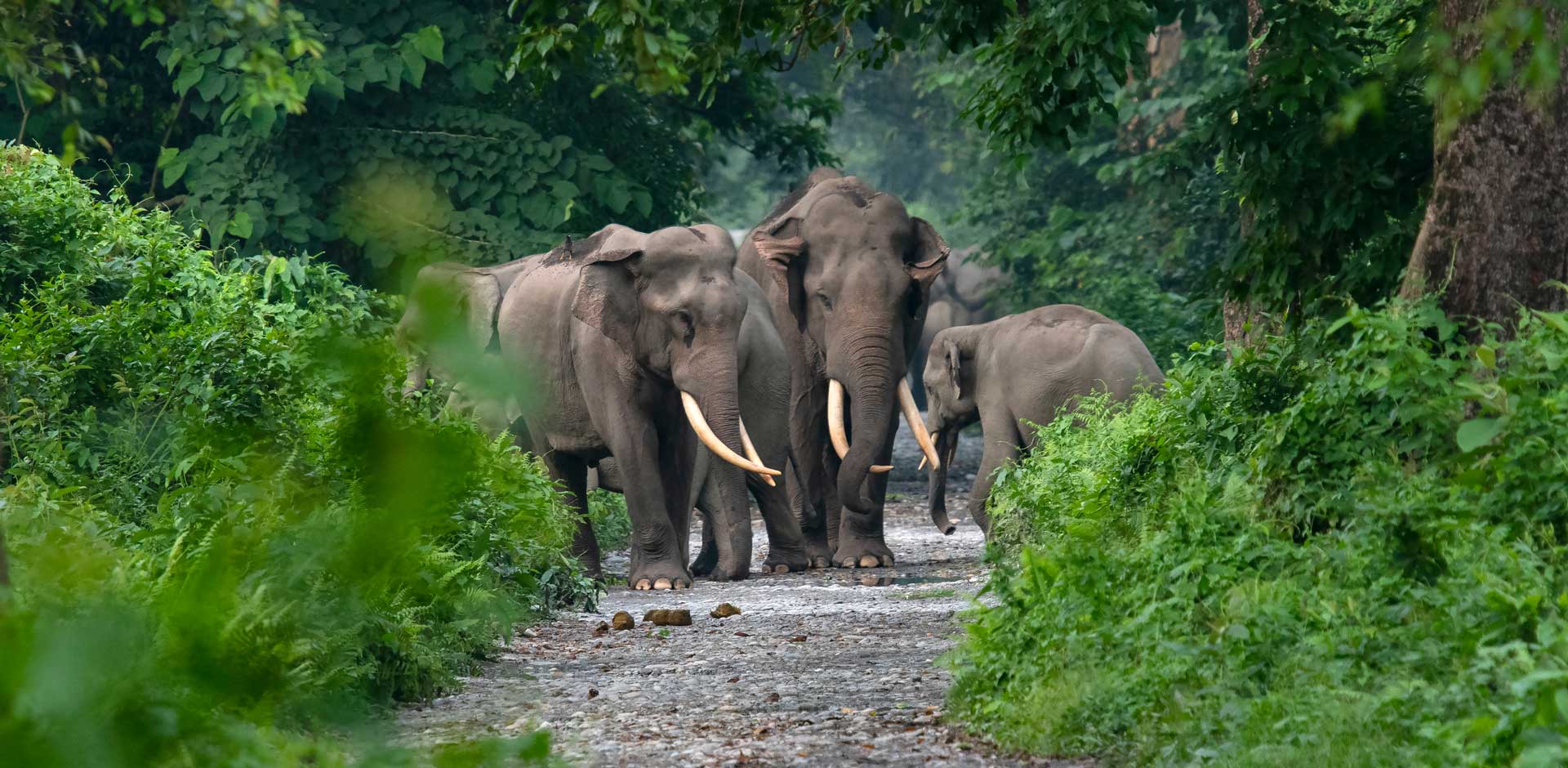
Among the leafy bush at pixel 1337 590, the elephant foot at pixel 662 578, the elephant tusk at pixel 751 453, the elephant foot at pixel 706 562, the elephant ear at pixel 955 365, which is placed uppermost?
the leafy bush at pixel 1337 590

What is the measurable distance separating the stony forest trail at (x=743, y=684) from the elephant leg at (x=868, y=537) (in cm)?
146

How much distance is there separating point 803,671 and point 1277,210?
2.76 m

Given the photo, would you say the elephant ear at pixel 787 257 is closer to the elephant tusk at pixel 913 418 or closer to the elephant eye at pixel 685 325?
the elephant tusk at pixel 913 418

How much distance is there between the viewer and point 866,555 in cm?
1345

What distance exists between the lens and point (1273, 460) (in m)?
6.86

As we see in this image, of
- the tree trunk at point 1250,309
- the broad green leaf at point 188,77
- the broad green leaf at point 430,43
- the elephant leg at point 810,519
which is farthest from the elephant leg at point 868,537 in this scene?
the broad green leaf at point 188,77

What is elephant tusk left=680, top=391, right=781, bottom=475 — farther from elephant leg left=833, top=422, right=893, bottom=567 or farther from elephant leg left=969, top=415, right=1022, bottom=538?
elephant leg left=969, top=415, right=1022, bottom=538

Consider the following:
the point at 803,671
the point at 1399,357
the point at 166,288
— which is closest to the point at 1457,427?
the point at 1399,357

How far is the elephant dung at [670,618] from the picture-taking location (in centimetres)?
959

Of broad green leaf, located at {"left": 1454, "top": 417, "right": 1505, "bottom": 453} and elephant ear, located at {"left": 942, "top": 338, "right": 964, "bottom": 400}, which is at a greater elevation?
broad green leaf, located at {"left": 1454, "top": 417, "right": 1505, "bottom": 453}

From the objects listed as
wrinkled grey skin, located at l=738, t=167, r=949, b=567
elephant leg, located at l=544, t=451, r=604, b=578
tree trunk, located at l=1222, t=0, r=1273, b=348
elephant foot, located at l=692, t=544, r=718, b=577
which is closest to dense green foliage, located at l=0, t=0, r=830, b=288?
elephant leg, located at l=544, t=451, r=604, b=578

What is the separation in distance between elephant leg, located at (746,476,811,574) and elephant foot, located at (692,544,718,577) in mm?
468

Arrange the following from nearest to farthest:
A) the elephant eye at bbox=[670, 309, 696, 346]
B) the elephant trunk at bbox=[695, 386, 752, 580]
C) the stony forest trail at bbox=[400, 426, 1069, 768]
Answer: the stony forest trail at bbox=[400, 426, 1069, 768] < the elephant eye at bbox=[670, 309, 696, 346] < the elephant trunk at bbox=[695, 386, 752, 580]

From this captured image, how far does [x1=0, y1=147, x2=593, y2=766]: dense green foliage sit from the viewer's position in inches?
74.4
